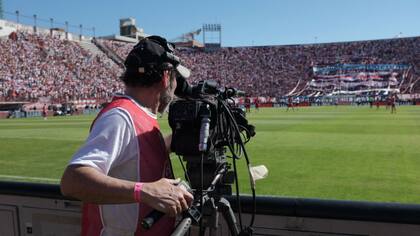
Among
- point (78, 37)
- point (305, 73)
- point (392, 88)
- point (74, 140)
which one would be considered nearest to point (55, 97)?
point (78, 37)

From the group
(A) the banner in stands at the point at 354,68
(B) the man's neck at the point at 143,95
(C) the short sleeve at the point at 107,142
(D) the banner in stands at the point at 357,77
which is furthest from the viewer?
(A) the banner in stands at the point at 354,68

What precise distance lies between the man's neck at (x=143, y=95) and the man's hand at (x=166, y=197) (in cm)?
56

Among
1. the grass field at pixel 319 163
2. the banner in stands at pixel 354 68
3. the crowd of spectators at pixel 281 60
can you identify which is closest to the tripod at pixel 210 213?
the grass field at pixel 319 163

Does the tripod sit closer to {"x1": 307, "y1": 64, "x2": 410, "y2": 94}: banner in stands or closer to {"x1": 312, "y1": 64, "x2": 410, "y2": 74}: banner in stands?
{"x1": 307, "y1": 64, "x2": 410, "y2": 94}: banner in stands

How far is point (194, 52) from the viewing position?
90.9 m

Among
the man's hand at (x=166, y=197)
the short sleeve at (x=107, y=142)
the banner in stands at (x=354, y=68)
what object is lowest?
the man's hand at (x=166, y=197)

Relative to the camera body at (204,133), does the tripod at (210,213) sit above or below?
below

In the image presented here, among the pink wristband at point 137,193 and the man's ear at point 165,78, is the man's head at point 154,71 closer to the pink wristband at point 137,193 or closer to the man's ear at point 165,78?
the man's ear at point 165,78

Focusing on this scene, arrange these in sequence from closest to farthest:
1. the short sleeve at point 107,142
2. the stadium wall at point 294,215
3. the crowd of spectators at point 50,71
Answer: the short sleeve at point 107,142 → the stadium wall at point 294,215 → the crowd of spectators at point 50,71

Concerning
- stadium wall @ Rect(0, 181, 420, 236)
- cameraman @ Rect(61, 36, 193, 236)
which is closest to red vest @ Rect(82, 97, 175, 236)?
cameraman @ Rect(61, 36, 193, 236)

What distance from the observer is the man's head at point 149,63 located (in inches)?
89.7

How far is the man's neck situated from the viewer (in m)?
2.40

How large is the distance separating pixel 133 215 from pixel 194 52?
89.7 meters

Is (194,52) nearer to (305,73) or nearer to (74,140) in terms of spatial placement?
(305,73)
